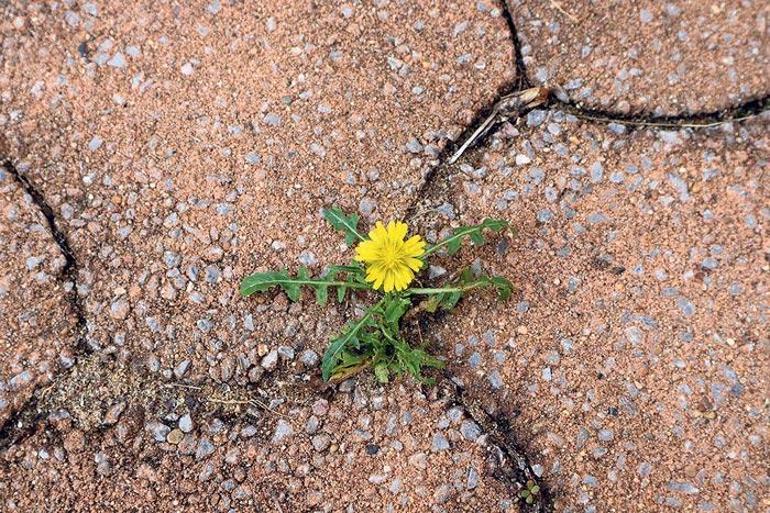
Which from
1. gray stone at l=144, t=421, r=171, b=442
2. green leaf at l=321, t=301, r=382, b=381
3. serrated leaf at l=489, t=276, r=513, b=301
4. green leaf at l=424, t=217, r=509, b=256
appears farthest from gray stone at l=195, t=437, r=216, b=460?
serrated leaf at l=489, t=276, r=513, b=301

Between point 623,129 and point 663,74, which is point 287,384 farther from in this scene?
point 663,74

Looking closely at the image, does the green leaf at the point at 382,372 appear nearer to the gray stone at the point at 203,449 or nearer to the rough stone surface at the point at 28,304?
the gray stone at the point at 203,449

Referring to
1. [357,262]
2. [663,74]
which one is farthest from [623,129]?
[357,262]

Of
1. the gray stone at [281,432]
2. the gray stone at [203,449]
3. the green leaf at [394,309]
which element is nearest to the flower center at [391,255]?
the green leaf at [394,309]

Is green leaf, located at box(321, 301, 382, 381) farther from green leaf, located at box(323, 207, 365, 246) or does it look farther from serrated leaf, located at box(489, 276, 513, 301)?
serrated leaf, located at box(489, 276, 513, 301)

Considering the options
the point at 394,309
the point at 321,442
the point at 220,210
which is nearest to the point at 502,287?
the point at 394,309

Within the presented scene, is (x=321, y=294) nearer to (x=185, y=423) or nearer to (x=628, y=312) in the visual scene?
(x=185, y=423)
